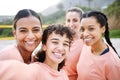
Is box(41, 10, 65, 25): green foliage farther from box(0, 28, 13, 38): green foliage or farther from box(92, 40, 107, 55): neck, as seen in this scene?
box(92, 40, 107, 55): neck

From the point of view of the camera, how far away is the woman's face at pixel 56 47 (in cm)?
257

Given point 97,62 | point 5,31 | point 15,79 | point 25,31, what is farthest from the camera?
point 5,31

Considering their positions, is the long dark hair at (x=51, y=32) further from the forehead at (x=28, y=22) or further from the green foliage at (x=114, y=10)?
the green foliage at (x=114, y=10)

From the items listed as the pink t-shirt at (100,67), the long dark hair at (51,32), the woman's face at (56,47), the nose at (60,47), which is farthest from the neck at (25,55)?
the pink t-shirt at (100,67)

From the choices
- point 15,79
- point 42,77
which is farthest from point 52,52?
point 15,79

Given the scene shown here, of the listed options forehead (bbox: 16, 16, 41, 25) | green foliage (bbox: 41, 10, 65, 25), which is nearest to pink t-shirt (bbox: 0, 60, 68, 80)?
forehead (bbox: 16, 16, 41, 25)

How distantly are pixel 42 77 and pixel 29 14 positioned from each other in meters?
0.67

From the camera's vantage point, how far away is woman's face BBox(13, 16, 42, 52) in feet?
8.74

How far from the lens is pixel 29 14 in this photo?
274cm

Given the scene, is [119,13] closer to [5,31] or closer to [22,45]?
[5,31]

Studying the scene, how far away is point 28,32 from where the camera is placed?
2.67m

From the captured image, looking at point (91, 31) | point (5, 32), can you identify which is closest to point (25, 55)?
point (91, 31)

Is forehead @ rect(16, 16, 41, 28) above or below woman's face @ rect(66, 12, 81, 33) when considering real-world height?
above

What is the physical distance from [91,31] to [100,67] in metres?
0.40
